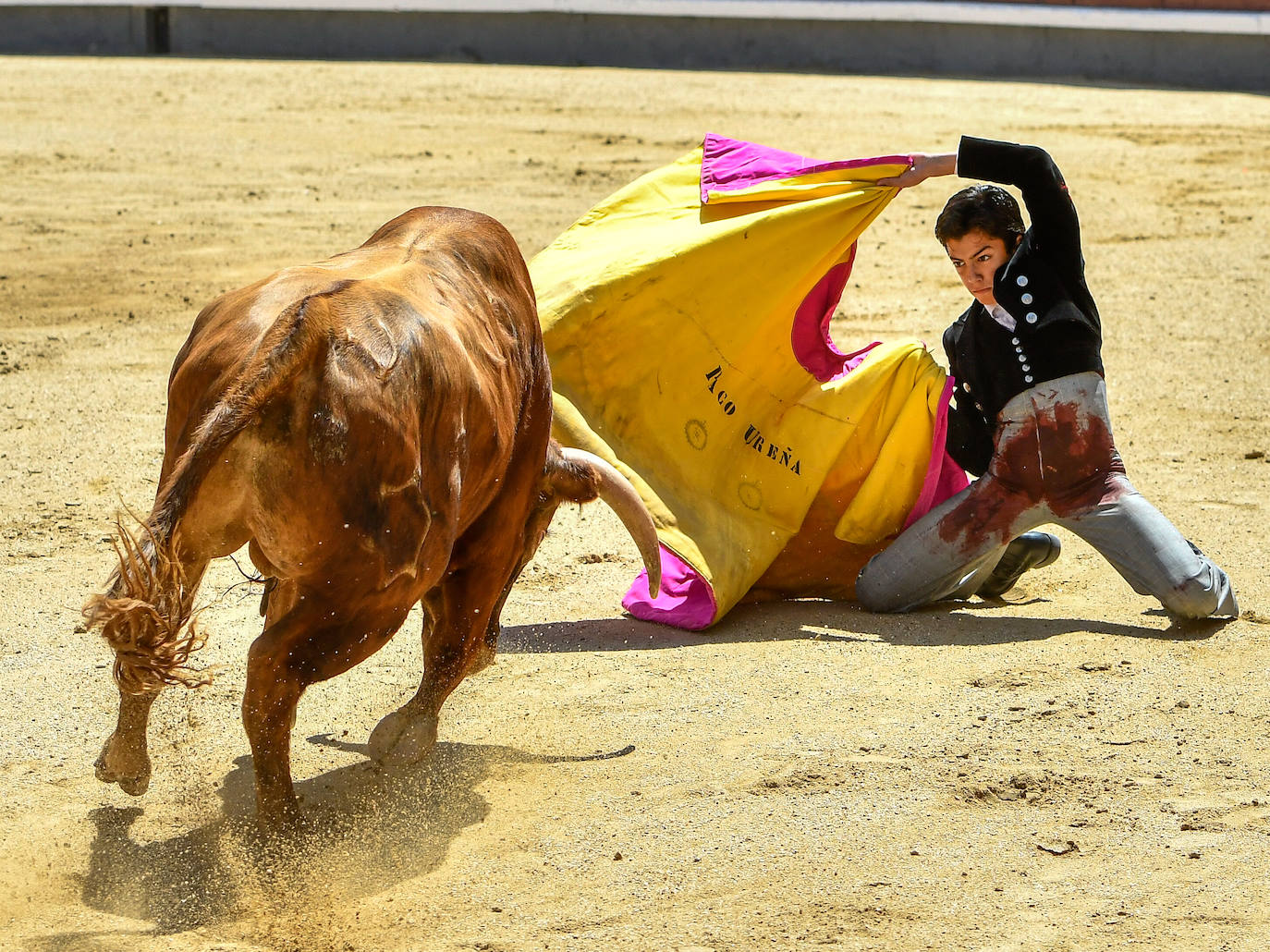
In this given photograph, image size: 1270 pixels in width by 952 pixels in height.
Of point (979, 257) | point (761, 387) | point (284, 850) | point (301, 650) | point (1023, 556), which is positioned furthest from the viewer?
point (761, 387)

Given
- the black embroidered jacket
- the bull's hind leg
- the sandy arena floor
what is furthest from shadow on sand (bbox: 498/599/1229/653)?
the bull's hind leg

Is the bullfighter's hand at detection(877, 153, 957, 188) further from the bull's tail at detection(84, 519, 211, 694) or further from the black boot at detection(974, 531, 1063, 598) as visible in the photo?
the bull's tail at detection(84, 519, 211, 694)

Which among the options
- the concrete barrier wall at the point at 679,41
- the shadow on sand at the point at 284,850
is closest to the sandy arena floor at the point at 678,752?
the shadow on sand at the point at 284,850

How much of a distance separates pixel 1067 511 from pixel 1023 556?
1.21 feet

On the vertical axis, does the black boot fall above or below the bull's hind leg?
below

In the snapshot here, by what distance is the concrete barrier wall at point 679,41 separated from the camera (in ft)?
47.8

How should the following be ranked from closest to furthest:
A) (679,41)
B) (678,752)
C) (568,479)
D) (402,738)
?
(402,738) < (678,752) < (568,479) < (679,41)

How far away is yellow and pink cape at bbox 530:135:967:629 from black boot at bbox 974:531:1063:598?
11.0 inches

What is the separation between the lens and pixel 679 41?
15109 millimetres

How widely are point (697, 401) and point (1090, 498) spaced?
1.21 m

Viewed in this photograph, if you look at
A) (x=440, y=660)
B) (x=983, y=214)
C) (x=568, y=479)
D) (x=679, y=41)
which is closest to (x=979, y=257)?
(x=983, y=214)

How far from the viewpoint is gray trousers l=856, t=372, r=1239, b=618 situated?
4.31 m

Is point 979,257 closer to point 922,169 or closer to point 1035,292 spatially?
point 1035,292

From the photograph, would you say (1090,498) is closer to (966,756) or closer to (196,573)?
(966,756)
